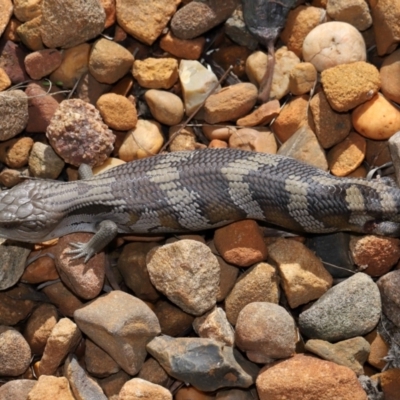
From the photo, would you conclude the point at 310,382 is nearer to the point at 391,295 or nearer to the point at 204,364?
the point at 204,364

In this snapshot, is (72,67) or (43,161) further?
(72,67)

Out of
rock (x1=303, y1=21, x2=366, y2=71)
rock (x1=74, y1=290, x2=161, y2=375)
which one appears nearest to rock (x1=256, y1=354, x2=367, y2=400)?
rock (x1=74, y1=290, x2=161, y2=375)

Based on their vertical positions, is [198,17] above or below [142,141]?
above

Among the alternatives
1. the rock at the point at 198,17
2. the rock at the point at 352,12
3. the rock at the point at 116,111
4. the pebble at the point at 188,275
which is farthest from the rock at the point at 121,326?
the rock at the point at 352,12

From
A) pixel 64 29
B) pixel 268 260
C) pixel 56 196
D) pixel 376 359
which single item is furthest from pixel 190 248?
pixel 64 29

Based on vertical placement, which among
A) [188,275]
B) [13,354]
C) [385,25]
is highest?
[385,25]

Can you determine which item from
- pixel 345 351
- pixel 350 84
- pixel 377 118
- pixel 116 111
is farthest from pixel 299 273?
pixel 116 111
